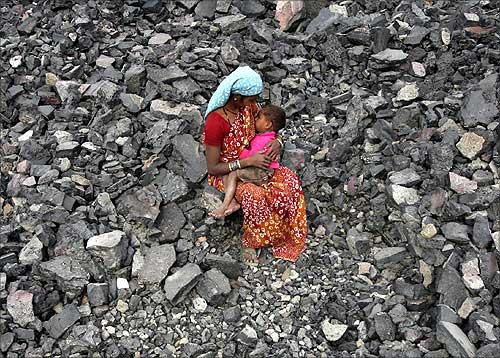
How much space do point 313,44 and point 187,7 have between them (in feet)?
4.80

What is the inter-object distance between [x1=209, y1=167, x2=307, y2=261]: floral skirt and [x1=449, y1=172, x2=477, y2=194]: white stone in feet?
3.70

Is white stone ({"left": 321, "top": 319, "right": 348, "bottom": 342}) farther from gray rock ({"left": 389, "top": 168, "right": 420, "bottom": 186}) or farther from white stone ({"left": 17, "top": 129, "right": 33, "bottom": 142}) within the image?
white stone ({"left": 17, "top": 129, "right": 33, "bottom": 142})

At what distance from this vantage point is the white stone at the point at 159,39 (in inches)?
247

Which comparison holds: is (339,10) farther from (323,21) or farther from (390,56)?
(390,56)

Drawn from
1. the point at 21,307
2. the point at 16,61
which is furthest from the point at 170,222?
the point at 16,61

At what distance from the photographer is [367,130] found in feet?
17.8

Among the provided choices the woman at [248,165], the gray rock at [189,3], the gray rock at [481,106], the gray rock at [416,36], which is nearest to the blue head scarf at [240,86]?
the woman at [248,165]

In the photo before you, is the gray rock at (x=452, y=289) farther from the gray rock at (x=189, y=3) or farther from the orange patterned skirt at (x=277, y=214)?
the gray rock at (x=189, y=3)

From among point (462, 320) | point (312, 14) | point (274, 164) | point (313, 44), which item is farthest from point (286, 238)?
point (312, 14)

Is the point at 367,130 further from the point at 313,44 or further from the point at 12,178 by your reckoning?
the point at 12,178

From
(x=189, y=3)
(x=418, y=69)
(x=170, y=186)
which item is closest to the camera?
(x=170, y=186)

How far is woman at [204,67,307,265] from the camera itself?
459 cm

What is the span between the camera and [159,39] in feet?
20.7

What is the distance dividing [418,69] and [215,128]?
2293mm
